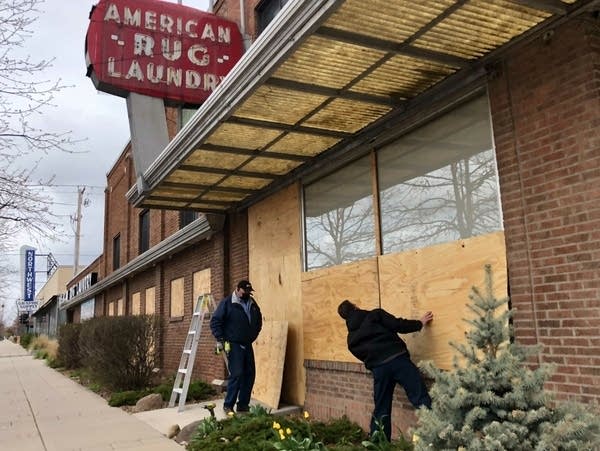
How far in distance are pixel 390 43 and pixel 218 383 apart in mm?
7999

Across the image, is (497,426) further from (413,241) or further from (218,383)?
(218,383)

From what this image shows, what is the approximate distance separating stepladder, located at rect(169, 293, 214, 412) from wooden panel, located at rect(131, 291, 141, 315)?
30.7ft

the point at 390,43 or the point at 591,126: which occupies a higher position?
the point at 390,43

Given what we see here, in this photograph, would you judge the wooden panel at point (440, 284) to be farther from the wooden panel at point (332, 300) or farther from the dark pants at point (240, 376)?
the dark pants at point (240, 376)

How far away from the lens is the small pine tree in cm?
293

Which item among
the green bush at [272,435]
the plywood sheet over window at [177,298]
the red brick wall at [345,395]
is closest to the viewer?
the green bush at [272,435]

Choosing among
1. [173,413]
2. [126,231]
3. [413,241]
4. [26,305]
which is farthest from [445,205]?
[26,305]

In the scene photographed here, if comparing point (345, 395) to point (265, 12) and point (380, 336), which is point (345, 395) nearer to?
point (380, 336)

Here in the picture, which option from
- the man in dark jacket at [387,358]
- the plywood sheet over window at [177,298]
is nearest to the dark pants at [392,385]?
the man in dark jacket at [387,358]

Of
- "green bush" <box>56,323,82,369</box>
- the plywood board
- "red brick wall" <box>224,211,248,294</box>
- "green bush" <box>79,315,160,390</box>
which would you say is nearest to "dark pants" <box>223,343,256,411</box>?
the plywood board

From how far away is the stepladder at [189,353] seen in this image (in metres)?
9.61

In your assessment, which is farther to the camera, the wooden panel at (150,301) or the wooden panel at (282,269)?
the wooden panel at (150,301)

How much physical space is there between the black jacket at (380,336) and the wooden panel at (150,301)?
39.6 feet

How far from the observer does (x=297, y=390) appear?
28.4ft
